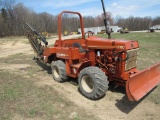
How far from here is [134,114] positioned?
4359 mm

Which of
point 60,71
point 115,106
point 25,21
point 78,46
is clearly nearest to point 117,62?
point 115,106


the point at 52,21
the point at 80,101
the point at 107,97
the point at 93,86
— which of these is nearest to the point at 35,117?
the point at 80,101

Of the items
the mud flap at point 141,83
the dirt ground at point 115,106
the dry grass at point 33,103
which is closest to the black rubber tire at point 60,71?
the dry grass at point 33,103

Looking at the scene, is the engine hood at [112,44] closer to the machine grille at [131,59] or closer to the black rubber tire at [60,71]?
the machine grille at [131,59]

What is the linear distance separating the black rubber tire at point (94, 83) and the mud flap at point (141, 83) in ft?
2.27

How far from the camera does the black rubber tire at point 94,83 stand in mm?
4837

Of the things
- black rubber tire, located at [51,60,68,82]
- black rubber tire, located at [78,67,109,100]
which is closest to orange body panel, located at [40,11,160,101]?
black rubber tire, located at [51,60,68,82]

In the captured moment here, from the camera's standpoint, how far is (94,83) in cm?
488

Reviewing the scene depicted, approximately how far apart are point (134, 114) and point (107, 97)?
1.03 meters

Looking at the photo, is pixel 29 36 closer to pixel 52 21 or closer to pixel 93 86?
pixel 93 86

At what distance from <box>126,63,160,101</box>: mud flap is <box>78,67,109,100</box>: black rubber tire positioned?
691 mm

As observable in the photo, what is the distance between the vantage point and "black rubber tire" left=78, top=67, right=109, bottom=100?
4837 millimetres

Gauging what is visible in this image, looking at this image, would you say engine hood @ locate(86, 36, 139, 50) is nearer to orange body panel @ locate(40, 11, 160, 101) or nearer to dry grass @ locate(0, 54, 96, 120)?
orange body panel @ locate(40, 11, 160, 101)

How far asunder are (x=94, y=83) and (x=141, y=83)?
1.20 m
